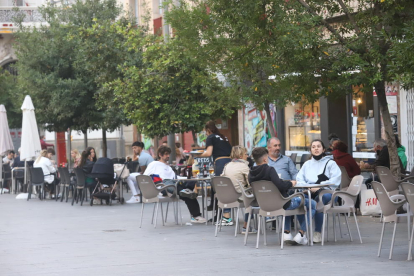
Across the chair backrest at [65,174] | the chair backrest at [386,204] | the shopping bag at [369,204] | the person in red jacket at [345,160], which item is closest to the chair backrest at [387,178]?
the shopping bag at [369,204]

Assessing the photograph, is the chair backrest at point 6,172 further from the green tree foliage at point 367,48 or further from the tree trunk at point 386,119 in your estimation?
the tree trunk at point 386,119

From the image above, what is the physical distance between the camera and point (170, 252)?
10812 mm

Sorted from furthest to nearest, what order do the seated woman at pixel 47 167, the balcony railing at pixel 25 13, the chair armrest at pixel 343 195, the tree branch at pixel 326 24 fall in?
the balcony railing at pixel 25 13 < the seated woman at pixel 47 167 < the tree branch at pixel 326 24 < the chair armrest at pixel 343 195

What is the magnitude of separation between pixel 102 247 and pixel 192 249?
146 cm

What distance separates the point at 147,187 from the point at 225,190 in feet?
6.76

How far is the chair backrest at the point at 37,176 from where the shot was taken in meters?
21.7

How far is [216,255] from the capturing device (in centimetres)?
1037

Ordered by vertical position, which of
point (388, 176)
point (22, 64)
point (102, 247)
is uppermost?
point (22, 64)

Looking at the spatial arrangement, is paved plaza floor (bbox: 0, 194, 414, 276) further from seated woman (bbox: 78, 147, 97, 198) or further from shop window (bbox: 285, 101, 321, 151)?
shop window (bbox: 285, 101, 321, 151)

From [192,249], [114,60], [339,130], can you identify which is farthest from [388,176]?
[114,60]

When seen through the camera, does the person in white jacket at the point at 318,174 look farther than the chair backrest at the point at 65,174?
No

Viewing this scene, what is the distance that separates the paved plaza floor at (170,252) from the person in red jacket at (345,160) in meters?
1.13

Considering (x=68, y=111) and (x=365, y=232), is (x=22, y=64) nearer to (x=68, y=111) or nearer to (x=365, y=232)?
(x=68, y=111)

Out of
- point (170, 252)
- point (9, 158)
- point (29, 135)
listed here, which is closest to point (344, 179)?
point (170, 252)
